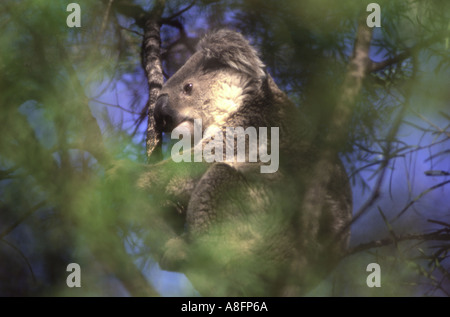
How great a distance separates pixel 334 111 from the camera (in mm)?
1452

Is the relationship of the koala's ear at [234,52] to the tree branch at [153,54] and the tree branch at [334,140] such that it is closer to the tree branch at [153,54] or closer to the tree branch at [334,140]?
the tree branch at [153,54]

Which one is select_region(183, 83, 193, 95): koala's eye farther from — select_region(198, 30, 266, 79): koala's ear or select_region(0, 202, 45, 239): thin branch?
select_region(0, 202, 45, 239): thin branch

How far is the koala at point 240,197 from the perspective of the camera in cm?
140

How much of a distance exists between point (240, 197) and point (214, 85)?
658 millimetres

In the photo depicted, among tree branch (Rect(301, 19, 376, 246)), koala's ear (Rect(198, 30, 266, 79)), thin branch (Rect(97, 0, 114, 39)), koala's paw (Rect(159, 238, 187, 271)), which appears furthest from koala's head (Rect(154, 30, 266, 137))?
koala's paw (Rect(159, 238, 187, 271))

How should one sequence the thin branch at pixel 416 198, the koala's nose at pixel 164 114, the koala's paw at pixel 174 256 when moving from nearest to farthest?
the koala's paw at pixel 174 256 < the thin branch at pixel 416 198 < the koala's nose at pixel 164 114

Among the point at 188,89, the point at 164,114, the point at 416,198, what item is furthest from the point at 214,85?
the point at 416,198

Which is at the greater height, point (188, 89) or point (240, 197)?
point (188, 89)

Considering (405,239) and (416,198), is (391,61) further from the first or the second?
(405,239)

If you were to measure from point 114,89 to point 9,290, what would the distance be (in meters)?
1.00

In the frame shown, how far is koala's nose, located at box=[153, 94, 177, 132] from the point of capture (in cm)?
186

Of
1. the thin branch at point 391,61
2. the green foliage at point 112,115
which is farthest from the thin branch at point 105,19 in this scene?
the thin branch at point 391,61

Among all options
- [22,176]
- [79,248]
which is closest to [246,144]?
[79,248]

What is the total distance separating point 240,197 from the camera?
5.05 feet
